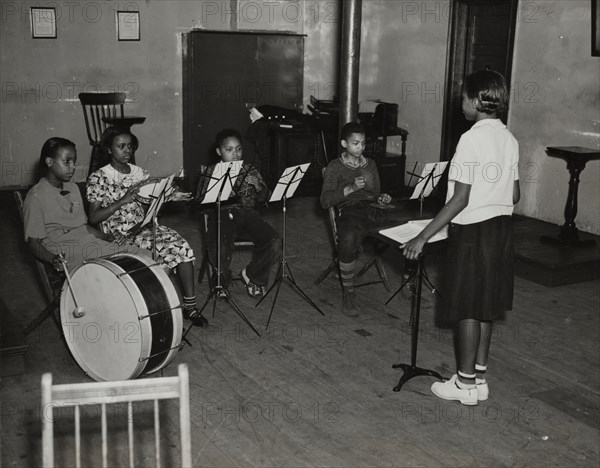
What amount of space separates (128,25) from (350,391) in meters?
6.28

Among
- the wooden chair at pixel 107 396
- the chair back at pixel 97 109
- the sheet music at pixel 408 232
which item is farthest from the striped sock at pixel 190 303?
the chair back at pixel 97 109

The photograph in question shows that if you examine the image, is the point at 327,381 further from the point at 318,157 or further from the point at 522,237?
the point at 318,157

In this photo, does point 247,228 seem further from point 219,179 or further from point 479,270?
point 479,270

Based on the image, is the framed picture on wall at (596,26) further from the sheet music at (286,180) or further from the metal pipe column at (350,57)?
the sheet music at (286,180)

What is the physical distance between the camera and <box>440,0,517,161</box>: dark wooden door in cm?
835

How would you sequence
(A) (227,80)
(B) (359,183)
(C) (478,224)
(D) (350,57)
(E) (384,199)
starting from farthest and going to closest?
(A) (227,80)
(D) (350,57)
(E) (384,199)
(B) (359,183)
(C) (478,224)

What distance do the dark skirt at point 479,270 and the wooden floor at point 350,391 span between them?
0.57 m

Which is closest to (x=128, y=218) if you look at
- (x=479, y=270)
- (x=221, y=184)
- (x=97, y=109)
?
(x=221, y=184)

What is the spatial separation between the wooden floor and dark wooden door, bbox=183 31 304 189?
397 centimetres

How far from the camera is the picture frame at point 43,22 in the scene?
848cm

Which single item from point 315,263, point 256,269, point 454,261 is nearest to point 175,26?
point 315,263

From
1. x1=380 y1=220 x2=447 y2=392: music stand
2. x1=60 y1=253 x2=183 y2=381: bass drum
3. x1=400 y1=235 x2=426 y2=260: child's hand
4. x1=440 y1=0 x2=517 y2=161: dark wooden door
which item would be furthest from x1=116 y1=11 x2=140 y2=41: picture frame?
x1=400 y1=235 x2=426 y2=260: child's hand

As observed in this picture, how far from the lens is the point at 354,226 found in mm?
5523

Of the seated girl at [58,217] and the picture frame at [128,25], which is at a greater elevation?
the picture frame at [128,25]
